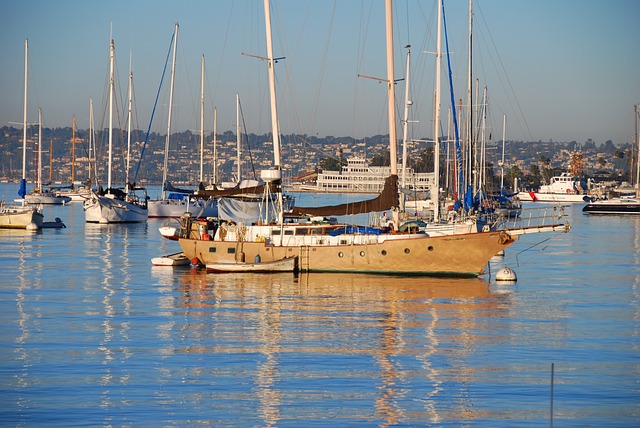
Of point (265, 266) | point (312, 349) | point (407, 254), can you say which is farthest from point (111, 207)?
point (312, 349)

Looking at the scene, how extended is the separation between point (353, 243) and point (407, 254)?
2317 millimetres

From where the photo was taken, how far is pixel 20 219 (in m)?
77.2

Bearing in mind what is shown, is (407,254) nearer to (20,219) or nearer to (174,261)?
(174,261)

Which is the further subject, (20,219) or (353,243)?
(20,219)

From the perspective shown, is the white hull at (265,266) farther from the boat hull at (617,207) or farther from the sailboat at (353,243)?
the boat hull at (617,207)

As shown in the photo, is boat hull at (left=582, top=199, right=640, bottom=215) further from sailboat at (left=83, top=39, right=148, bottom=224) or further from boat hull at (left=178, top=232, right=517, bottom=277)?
boat hull at (left=178, top=232, right=517, bottom=277)

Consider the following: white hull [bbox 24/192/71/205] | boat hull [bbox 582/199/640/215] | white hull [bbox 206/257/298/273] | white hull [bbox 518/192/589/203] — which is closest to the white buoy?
white hull [bbox 206/257/298/273]

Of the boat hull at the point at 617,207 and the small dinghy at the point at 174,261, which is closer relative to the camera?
the small dinghy at the point at 174,261

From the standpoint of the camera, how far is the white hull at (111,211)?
290 ft

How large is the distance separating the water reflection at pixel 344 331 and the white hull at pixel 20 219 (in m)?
34.8

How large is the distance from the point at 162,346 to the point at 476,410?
993 cm

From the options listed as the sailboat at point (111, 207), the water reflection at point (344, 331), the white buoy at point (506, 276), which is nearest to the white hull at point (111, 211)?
the sailboat at point (111, 207)

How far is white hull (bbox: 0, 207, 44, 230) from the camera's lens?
7719 cm

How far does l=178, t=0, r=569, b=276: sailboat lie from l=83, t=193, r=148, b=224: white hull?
1650 inches
